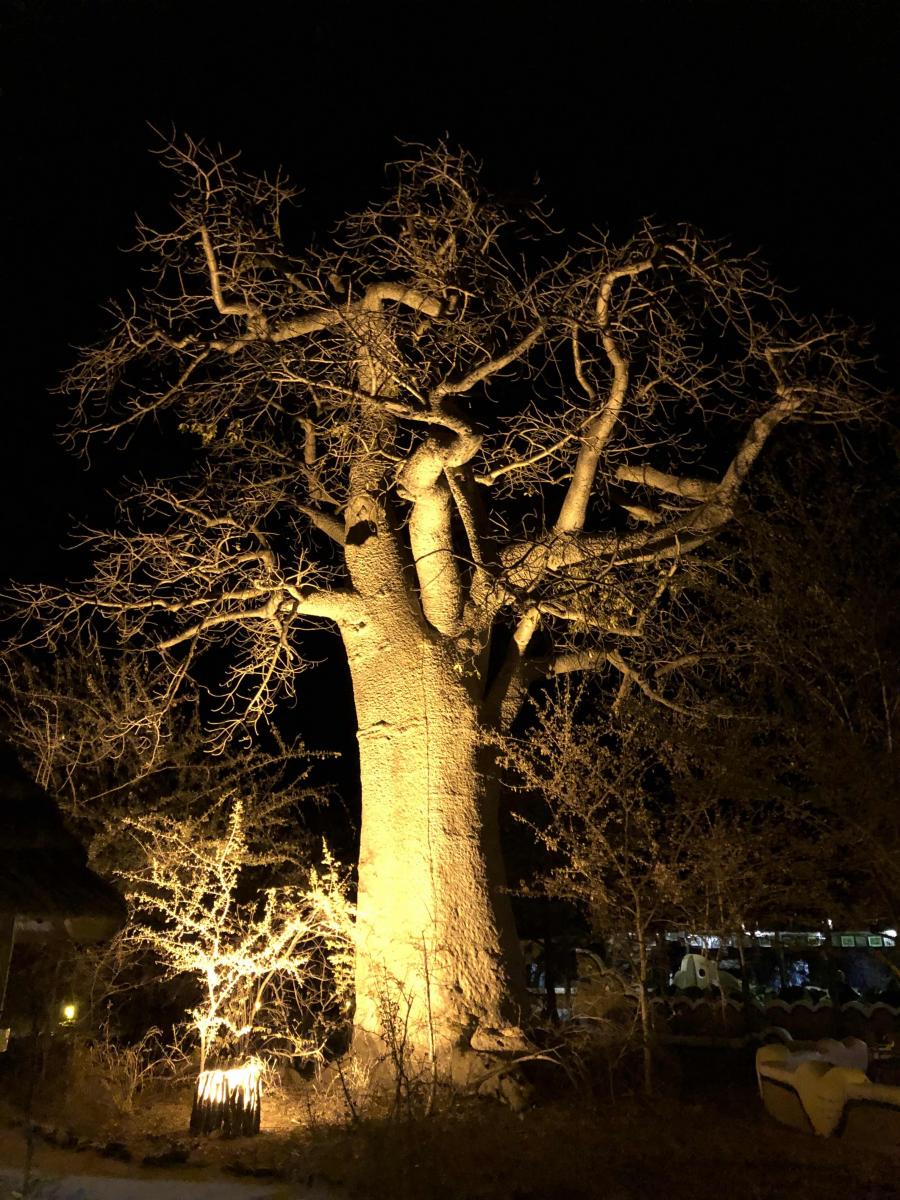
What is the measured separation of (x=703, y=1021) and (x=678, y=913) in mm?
3993

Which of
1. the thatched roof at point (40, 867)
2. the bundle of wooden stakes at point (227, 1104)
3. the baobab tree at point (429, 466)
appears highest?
the baobab tree at point (429, 466)

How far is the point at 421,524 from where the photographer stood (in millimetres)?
9547

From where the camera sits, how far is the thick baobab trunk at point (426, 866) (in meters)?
7.95

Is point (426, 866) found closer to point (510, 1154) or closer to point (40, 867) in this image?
point (510, 1154)

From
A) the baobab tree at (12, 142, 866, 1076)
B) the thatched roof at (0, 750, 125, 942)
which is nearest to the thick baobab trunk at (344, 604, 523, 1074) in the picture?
the baobab tree at (12, 142, 866, 1076)

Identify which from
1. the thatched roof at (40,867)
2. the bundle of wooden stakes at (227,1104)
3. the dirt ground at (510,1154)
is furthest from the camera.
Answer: the bundle of wooden stakes at (227,1104)

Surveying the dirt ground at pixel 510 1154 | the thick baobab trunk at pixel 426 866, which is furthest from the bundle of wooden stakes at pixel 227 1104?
the thick baobab trunk at pixel 426 866

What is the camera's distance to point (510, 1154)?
5910mm

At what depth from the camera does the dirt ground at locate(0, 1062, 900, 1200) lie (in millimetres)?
5387

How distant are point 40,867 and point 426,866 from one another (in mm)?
3815

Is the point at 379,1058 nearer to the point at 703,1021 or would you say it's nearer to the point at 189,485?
the point at 189,485

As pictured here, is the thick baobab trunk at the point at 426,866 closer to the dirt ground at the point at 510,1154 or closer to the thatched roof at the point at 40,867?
the dirt ground at the point at 510,1154

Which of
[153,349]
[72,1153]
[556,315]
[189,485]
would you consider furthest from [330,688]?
[72,1153]

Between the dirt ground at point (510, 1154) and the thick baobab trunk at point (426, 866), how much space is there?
767mm
